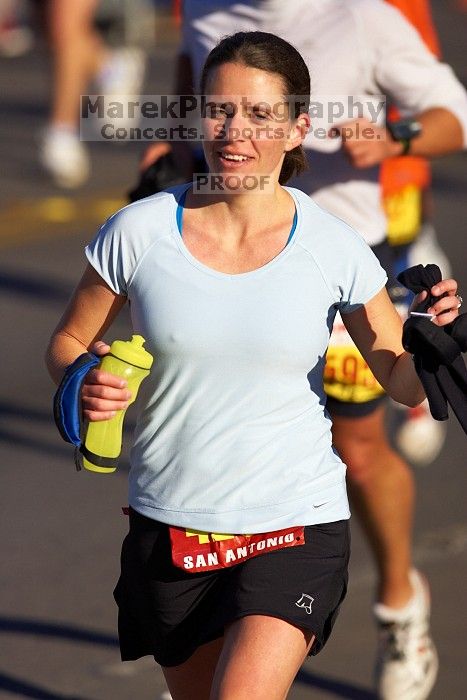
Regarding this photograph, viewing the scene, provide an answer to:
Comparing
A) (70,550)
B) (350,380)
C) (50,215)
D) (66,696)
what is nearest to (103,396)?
(350,380)

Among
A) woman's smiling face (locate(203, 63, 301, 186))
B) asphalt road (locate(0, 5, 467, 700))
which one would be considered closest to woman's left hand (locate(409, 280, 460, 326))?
woman's smiling face (locate(203, 63, 301, 186))

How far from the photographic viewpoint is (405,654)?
4746 millimetres

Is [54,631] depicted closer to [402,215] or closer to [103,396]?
[402,215]

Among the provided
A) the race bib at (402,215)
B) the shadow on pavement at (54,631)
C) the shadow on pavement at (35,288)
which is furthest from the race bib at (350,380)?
the shadow on pavement at (35,288)

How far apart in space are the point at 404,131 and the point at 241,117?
→ 1526 mm

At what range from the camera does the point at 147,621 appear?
11.8 ft

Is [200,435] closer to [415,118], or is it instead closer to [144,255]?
[144,255]

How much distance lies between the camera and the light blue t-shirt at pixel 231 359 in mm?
3379

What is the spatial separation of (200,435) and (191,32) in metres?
2.04

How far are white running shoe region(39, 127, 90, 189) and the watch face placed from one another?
22.5ft

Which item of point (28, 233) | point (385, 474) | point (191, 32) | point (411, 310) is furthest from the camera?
point (28, 233)

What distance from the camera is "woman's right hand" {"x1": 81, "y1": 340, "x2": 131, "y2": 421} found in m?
3.18

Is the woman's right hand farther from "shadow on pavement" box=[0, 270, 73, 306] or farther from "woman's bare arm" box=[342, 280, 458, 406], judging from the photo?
"shadow on pavement" box=[0, 270, 73, 306]

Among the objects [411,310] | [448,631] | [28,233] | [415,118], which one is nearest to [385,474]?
[448,631]
